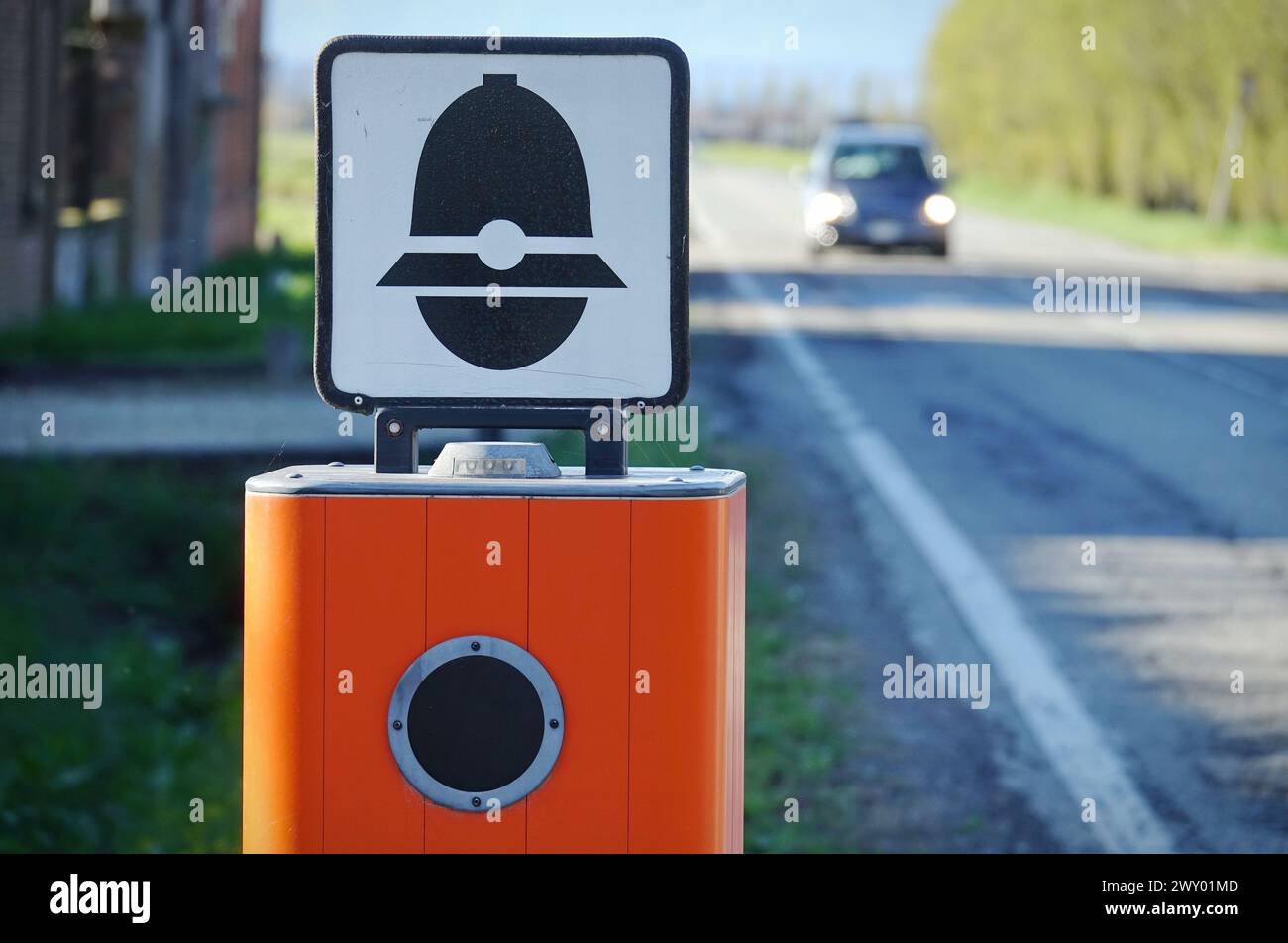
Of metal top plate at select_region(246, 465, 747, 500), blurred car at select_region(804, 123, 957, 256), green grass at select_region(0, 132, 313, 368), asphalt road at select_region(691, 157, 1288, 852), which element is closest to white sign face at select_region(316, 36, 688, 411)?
metal top plate at select_region(246, 465, 747, 500)

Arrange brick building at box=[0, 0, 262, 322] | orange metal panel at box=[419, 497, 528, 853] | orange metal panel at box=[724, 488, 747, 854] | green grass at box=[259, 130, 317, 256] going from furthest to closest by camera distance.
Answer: green grass at box=[259, 130, 317, 256], brick building at box=[0, 0, 262, 322], orange metal panel at box=[724, 488, 747, 854], orange metal panel at box=[419, 497, 528, 853]

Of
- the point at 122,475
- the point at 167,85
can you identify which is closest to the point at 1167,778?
the point at 122,475

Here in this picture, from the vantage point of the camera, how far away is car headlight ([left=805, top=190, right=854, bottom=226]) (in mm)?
27062

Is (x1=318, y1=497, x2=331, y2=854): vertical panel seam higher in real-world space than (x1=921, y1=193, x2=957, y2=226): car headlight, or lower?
lower

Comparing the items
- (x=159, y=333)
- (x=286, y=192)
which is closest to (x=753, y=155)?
(x=286, y=192)

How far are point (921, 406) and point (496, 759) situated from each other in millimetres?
11143

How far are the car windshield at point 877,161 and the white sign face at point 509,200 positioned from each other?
81.7 ft

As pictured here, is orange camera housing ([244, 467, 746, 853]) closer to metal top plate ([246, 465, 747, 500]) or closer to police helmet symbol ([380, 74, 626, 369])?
metal top plate ([246, 465, 747, 500])

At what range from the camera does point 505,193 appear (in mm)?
2520

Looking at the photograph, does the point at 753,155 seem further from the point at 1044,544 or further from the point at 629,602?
the point at 629,602

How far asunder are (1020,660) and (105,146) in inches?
602

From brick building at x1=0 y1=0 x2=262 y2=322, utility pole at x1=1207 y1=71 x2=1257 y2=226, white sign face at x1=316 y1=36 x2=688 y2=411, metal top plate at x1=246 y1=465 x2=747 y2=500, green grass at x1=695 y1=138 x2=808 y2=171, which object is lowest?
metal top plate at x1=246 y1=465 x2=747 y2=500

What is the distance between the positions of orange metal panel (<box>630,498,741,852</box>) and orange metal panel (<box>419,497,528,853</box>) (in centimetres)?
15

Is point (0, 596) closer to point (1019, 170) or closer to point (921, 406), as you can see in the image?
point (921, 406)
